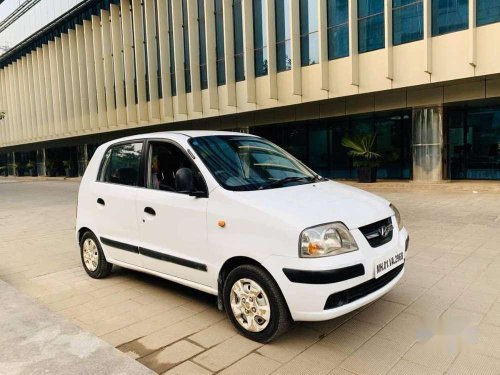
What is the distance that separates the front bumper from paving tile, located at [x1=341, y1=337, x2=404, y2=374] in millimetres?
351

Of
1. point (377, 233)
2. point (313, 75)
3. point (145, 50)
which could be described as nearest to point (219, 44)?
point (313, 75)

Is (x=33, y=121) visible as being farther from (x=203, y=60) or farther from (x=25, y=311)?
(x=25, y=311)

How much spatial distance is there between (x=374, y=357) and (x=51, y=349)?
244 cm

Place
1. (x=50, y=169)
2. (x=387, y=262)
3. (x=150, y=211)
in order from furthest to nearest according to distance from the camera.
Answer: (x=50, y=169)
(x=150, y=211)
(x=387, y=262)

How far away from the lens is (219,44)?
2131 centimetres

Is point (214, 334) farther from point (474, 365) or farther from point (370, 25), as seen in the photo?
point (370, 25)

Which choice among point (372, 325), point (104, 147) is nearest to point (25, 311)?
point (104, 147)

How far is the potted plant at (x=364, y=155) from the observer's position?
1689 cm

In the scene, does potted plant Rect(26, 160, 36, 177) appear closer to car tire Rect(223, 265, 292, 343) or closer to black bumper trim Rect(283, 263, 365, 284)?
car tire Rect(223, 265, 292, 343)

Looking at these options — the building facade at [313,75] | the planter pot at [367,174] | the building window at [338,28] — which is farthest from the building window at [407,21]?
the planter pot at [367,174]

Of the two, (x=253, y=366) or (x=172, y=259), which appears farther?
(x=172, y=259)

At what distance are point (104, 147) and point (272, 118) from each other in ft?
54.6

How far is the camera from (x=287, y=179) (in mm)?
4074

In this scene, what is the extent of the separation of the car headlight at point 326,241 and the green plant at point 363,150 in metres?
14.2
